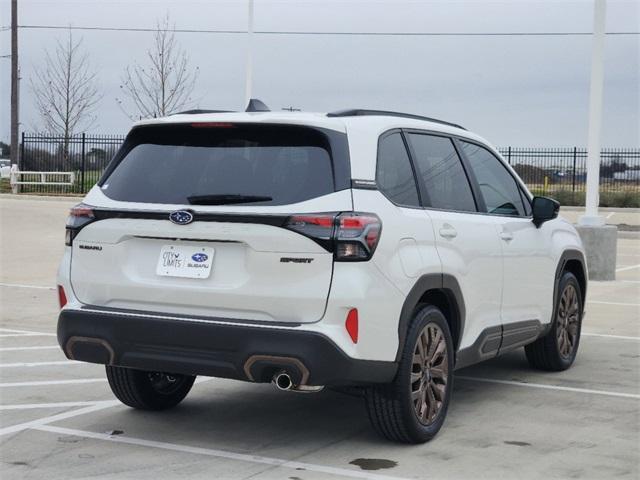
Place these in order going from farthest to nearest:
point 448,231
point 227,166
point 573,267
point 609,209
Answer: point 609,209
point 573,267
point 448,231
point 227,166

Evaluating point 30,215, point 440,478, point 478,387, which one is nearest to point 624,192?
point 30,215

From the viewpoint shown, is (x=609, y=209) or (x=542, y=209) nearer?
(x=542, y=209)

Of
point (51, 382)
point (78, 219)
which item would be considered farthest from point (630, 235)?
point (78, 219)

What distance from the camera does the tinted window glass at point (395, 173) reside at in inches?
230

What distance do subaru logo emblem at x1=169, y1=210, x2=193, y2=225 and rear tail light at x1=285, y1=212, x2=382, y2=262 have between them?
55 centimetres

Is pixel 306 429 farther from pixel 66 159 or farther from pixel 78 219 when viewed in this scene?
pixel 66 159

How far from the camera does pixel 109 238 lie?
19.2 feet

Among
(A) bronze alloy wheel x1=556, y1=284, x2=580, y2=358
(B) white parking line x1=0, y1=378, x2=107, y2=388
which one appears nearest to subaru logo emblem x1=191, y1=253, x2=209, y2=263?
(B) white parking line x1=0, y1=378, x2=107, y2=388

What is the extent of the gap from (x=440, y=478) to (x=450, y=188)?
2.04 metres

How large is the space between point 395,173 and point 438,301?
86 cm

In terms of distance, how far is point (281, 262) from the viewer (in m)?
5.38

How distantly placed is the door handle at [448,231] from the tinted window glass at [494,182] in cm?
85

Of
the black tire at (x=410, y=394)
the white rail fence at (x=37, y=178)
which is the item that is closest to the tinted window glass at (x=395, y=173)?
the black tire at (x=410, y=394)

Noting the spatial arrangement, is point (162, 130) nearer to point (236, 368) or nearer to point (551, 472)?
point (236, 368)
